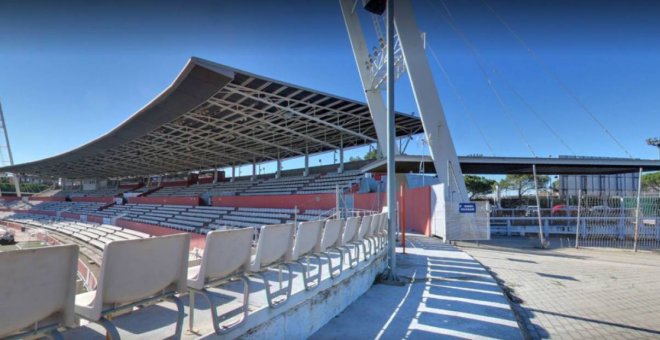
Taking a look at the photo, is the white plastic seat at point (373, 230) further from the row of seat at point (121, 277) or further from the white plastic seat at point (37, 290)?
the white plastic seat at point (37, 290)

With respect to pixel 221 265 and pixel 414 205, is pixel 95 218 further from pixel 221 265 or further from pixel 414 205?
pixel 221 265

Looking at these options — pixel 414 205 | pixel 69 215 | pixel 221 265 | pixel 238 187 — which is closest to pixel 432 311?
pixel 221 265

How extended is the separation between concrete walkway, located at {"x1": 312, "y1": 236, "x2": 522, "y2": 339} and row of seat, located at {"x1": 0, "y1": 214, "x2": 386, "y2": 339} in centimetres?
113

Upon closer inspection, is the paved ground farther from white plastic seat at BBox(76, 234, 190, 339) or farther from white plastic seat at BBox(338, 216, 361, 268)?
white plastic seat at BBox(76, 234, 190, 339)

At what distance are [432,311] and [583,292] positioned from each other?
305 centimetres

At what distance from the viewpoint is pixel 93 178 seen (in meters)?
70.4

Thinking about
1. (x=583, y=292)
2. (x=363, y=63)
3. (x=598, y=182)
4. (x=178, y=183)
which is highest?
(x=363, y=63)

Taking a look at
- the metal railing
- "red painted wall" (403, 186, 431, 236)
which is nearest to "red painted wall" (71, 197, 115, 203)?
"red painted wall" (403, 186, 431, 236)

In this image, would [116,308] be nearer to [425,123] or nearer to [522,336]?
[522,336]

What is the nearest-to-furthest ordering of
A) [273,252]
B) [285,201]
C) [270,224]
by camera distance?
[273,252] < [270,224] < [285,201]

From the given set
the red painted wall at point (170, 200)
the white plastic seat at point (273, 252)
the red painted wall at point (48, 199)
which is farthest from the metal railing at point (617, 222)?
the red painted wall at point (48, 199)

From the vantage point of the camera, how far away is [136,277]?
85.4 inches

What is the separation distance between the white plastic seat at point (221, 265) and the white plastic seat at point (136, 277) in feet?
0.52

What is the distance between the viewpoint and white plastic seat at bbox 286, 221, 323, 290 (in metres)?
3.90
